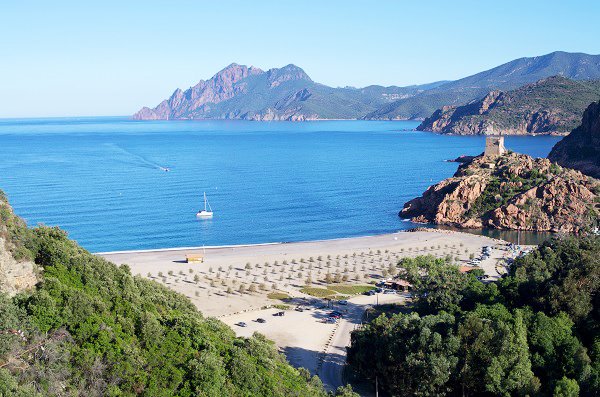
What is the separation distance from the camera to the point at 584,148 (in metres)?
117

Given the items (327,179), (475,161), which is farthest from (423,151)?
(475,161)

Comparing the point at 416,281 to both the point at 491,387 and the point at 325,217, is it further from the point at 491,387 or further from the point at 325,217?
the point at 325,217

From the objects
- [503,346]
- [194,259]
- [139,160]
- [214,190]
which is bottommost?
[194,259]

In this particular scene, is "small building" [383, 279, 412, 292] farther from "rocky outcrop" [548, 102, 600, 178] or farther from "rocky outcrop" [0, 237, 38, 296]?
"rocky outcrop" [548, 102, 600, 178]

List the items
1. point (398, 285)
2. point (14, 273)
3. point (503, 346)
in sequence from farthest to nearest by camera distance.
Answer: point (398, 285) → point (503, 346) → point (14, 273)

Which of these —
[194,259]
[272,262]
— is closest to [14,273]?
[194,259]

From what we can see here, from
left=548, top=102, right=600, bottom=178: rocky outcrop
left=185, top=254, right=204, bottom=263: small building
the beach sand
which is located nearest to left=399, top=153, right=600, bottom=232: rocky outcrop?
the beach sand

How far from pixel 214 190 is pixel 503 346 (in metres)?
77.2

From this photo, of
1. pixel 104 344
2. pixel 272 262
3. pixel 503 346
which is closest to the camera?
pixel 104 344

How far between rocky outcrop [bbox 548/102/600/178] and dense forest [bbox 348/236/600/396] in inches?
3293

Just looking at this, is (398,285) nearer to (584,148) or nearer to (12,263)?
(12,263)

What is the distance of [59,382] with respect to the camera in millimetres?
18375

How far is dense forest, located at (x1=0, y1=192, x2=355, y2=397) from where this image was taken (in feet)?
60.6

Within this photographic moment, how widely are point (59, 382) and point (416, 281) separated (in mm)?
29531
